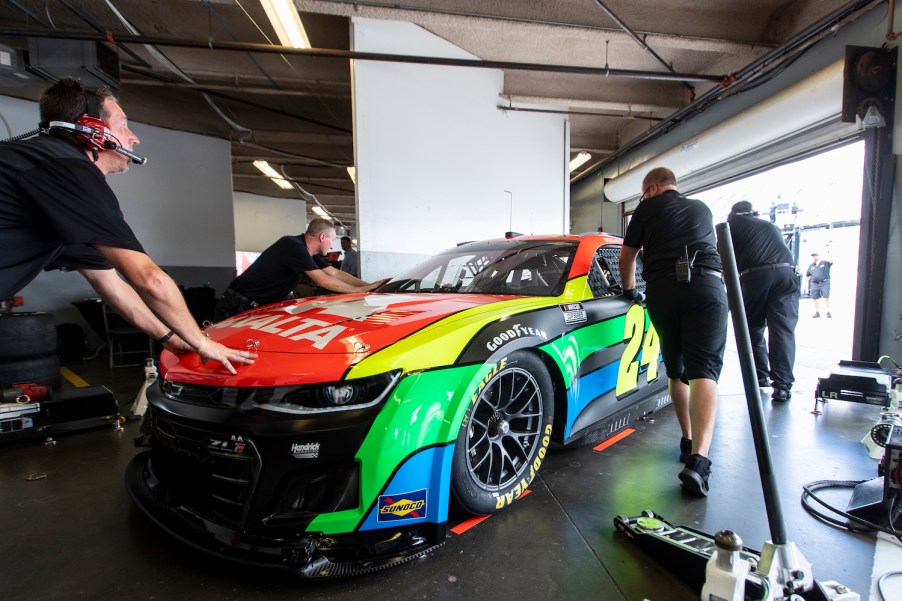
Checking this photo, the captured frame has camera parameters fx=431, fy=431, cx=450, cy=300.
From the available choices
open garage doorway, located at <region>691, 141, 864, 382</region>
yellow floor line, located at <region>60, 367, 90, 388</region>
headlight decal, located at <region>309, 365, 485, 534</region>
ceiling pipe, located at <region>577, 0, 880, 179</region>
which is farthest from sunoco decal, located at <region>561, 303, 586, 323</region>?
yellow floor line, located at <region>60, 367, 90, 388</region>

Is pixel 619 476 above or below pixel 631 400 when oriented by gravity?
below

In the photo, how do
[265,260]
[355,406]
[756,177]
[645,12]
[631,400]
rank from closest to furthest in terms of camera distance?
1. [355,406]
2. [631,400]
3. [265,260]
4. [645,12]
5. [756,177]

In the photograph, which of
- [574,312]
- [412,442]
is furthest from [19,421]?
[574,312]

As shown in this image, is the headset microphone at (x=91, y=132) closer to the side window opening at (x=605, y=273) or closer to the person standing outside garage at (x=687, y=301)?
the side window opening at (x=605, y=273)

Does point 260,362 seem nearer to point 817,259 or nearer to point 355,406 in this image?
point 355,406

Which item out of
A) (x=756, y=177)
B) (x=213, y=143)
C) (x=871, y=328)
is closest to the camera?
(x=871, y=328)

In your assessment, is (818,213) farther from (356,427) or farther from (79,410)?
(79,410)

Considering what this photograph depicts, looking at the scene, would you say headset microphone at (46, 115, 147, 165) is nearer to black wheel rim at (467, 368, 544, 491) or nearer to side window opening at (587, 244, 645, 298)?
black wheel rim at (467, 368, 544, 491)

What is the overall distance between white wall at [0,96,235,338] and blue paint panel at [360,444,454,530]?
7.50 metres

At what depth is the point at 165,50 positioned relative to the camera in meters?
5.75

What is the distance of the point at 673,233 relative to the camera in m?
2.23

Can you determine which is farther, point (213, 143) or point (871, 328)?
point (213, 143)

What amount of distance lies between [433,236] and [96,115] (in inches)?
163

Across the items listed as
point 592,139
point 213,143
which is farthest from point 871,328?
point 213,143
